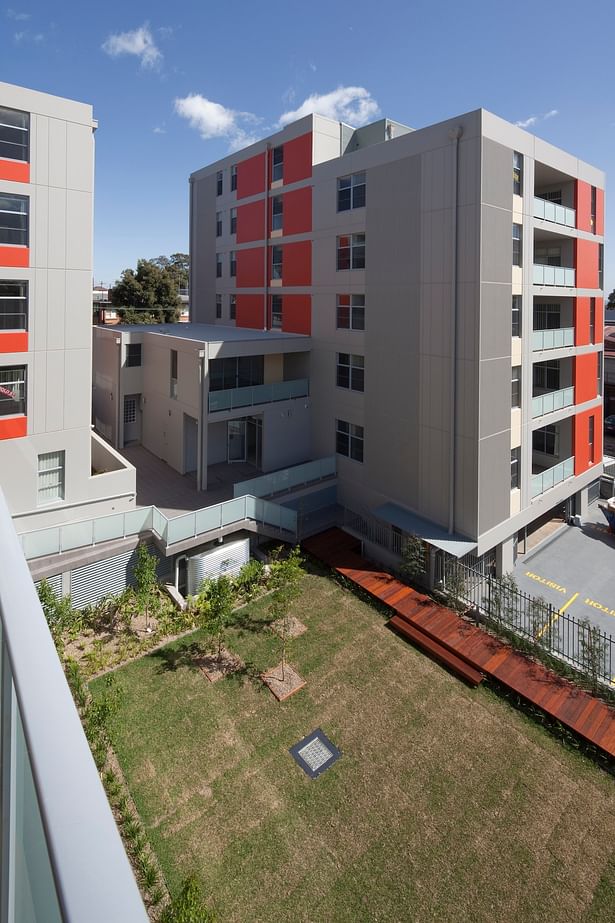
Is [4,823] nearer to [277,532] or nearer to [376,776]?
[376,776]

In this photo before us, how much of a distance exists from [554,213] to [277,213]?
12.4m

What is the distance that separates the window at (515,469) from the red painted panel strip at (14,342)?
16.6 metres

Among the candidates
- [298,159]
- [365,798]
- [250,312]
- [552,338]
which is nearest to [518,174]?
[552,338]

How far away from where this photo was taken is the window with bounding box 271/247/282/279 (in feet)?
84.9

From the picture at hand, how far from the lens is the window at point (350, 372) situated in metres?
22.0

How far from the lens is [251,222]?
27.7 meters

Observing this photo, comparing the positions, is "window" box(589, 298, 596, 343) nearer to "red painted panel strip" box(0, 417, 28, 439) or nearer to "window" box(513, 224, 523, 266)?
"window" box(513, 224, 523, 266)

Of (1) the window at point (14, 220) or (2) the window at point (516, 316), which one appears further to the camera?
(2) the window at point (516, 316)

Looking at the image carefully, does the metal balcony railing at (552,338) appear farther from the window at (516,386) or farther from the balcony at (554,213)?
the balcony at (554,213)

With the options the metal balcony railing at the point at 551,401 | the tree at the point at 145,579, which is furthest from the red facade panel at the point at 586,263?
the tree at the point at 145,579

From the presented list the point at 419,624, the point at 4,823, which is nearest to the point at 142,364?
the point at 419,624

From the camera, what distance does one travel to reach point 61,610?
1477cm

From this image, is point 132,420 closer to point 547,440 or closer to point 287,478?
point 287,478

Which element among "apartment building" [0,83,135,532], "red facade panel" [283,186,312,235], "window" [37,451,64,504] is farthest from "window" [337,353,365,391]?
"window" [37,451,64,504]
